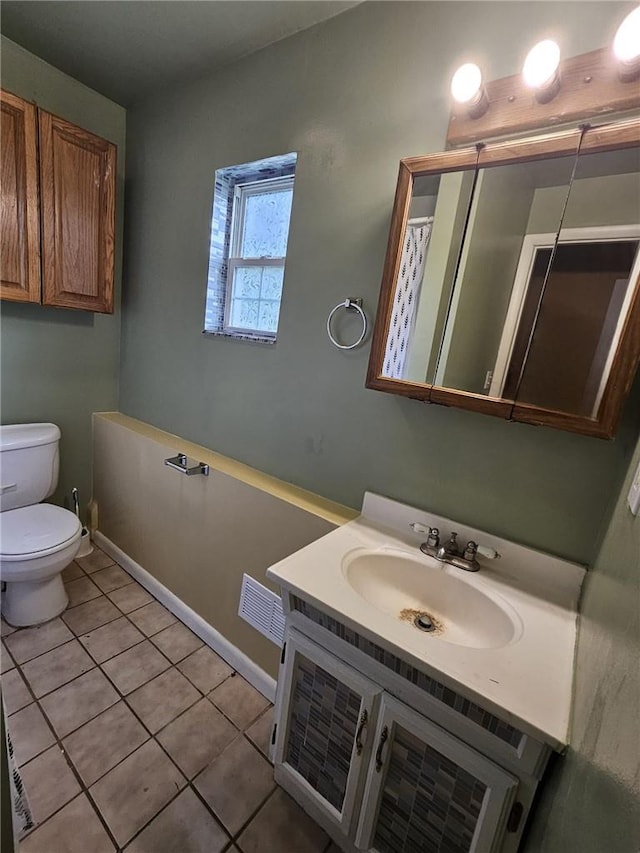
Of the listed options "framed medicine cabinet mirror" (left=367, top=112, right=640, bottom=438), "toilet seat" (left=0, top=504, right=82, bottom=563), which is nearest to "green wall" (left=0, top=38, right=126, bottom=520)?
"toilet seat" (left=0, top=504, right=82, bottom=563)

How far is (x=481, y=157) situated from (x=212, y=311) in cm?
126

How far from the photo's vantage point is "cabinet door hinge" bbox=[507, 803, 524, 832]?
0.75m

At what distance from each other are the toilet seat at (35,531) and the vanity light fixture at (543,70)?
7.51ft

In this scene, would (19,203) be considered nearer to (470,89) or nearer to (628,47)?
(470,89)

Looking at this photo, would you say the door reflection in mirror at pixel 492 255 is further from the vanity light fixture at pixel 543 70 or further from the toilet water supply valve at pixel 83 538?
the toilet water supply valve at pixel 83 538

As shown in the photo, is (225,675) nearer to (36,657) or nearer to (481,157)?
(36,657)

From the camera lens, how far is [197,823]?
1141 mm

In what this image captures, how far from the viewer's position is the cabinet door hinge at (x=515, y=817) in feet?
2.47

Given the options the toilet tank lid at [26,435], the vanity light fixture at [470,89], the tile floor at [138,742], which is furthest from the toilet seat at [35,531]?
the vanity light fixture at [470,89]

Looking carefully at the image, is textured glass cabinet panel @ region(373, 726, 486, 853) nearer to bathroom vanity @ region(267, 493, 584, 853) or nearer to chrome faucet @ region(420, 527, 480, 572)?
bathroom vanity @ region(267, 493, 584, 853)

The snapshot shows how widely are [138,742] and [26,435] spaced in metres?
1.45

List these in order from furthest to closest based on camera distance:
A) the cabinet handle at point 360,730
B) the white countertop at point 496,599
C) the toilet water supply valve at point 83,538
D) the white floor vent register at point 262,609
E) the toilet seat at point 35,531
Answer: the toilet water supply valve at point 83,538, the toilet seat at point 35,531, the white floor vent register at point 262,609, the cabinet handle at point 360,730, the white countertop at point 496,599

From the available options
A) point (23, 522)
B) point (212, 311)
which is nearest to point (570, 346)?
point (212, 311)

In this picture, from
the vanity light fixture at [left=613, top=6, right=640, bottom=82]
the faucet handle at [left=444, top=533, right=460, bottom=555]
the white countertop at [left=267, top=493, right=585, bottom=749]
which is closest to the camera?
the white countertop at [left=267, top=493, right=585, bottom=749]
